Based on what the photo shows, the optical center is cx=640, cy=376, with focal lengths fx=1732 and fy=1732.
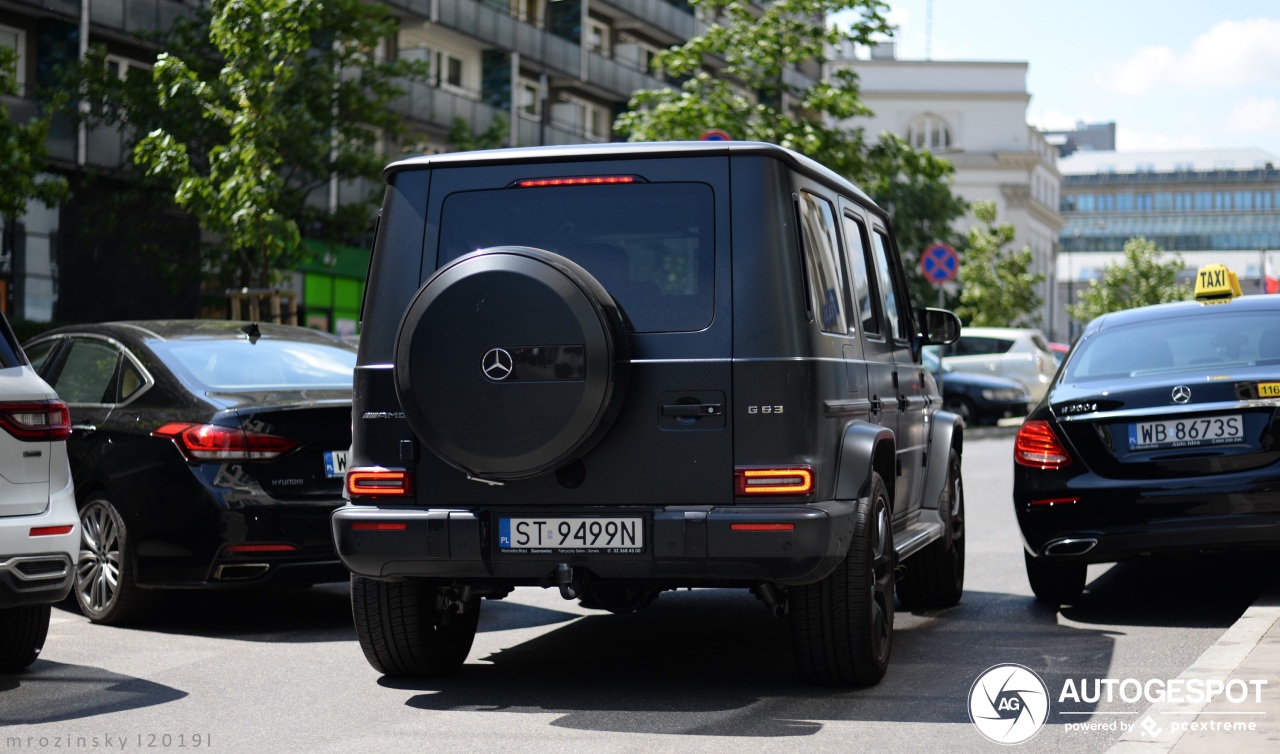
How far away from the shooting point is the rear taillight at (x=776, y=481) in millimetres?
6141

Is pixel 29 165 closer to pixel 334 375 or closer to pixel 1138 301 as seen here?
pixel 334 375

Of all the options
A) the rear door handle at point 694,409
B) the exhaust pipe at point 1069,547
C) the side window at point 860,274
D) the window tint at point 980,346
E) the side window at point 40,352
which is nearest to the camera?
the rear door handle at point 694,409

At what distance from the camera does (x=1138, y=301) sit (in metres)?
105

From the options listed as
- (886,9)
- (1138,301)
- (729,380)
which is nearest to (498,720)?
(729,380)

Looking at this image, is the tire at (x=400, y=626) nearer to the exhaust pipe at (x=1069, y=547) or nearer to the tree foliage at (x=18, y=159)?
the exhaust pipe at (x=1069, y=547)

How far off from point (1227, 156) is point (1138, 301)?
249 ft

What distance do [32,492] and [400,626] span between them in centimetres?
152

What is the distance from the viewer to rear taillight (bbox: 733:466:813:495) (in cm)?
614

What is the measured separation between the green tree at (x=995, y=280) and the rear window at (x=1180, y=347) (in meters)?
59.9

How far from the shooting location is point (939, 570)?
9.11m

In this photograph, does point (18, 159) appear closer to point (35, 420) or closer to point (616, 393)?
point (35, 420)

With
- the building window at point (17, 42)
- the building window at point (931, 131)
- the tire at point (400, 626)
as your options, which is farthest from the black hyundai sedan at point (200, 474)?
the building window at point (931, 131)

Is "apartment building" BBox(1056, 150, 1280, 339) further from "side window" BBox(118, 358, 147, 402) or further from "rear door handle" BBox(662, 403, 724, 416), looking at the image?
"rear door handle" BBox(662, 403, 724, 416)

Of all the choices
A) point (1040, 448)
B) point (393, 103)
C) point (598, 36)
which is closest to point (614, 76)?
point (598, 36)
